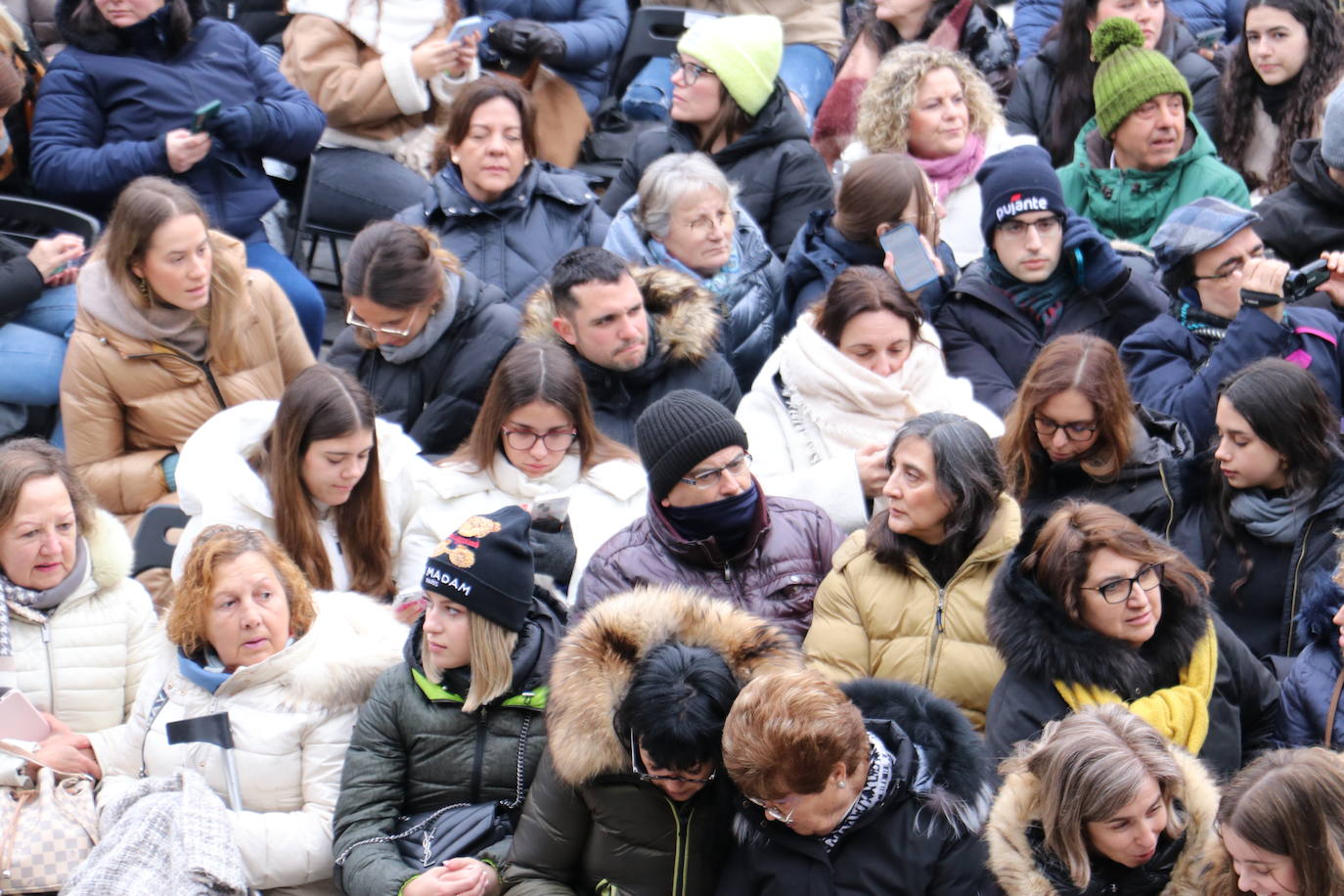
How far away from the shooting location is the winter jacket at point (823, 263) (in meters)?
5.48

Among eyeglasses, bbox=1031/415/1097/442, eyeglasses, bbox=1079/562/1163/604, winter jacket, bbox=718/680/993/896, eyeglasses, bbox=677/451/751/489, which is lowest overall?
winter jacket, bbox=718/680/993/896

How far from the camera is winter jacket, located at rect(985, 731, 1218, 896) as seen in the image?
3309 mm

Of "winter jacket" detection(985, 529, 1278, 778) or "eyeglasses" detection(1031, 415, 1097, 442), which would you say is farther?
"eyeglasses" detection(1031, 415, 1097, 442)

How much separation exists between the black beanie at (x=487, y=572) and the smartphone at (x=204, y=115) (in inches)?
102

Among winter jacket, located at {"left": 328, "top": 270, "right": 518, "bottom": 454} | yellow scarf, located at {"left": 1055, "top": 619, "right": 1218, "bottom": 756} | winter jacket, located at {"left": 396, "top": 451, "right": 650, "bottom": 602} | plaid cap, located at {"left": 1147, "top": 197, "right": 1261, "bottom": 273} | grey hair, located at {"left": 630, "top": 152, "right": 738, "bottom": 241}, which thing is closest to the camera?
yellow scarf, located at {"left": 1055, "top": 619, "right": 1218, "bottom": 756}

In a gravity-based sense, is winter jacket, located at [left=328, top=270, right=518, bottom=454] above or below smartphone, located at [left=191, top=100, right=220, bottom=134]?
below

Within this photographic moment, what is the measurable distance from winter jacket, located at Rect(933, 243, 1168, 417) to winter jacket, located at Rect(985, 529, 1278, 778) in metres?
1.56

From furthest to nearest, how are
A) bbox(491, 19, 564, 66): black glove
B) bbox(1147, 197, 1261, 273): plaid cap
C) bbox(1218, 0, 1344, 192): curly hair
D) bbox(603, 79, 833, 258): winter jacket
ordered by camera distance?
1. bbox(491, 19, 564, 66): black glove
2. bbox(1218, 0, 1344, 192): curly hair
3. bbox(603, 79, 833, 258): winter jacket
4. bbox(1147, 197, 1261, 273): plaid cap

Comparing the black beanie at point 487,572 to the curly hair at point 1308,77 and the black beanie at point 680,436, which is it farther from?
the curly hair at point 1308,77

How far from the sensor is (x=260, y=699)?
4.12m

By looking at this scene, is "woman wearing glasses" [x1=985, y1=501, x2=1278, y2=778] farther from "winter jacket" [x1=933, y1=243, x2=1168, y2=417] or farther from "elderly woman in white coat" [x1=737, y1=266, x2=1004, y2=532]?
"winter jacket" [x1=933, y1=243, x2=1168, y2=417]

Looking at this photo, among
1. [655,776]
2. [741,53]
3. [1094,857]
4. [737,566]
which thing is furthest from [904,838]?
[741,53]

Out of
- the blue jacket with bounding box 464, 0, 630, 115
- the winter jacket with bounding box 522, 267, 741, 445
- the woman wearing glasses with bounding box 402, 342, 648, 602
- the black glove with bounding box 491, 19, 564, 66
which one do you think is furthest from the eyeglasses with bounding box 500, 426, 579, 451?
the blue jacket with bounding box 464, 0, 630, 115

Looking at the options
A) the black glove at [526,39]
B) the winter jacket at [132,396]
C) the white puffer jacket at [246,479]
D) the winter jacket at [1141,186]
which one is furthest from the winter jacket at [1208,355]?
the black glove at [526,39]
